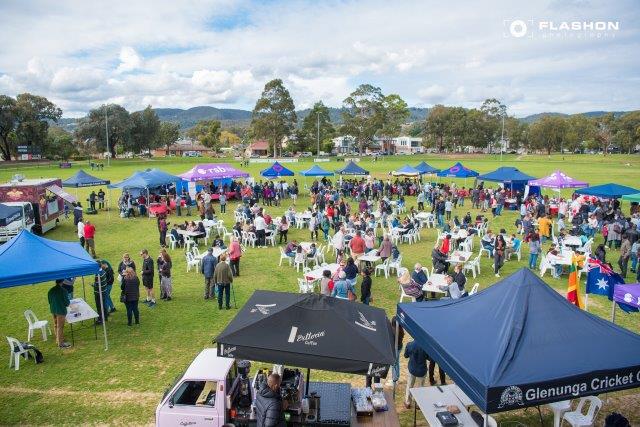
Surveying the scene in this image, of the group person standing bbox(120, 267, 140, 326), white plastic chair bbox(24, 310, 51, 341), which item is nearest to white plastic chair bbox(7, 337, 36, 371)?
white plastic chair bbox(24, 310, 51, 341)

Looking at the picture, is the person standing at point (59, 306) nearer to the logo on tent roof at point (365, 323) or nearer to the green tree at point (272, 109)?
the logo on tent roof at point (365, 323)

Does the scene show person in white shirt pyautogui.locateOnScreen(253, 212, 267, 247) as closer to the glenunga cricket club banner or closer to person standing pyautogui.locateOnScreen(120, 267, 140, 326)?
person standing pyautogui.locateOnScreen(120, 267, 140, 326)

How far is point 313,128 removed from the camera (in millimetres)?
94188

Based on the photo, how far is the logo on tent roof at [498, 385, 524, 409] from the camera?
14.1 feet

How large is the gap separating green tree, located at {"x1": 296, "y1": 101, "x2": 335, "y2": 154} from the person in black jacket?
292 feet

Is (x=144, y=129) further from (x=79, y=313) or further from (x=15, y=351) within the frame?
(x=15, y=351)

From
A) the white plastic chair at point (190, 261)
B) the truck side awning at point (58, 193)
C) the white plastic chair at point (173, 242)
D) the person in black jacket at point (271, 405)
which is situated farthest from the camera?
the truck side awning at point (58, 193)

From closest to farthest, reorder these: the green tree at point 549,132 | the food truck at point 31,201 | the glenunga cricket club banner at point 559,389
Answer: the glenunga cricket club banner at point 559,389 < the food truck at point 31,201 < the green tree at point 549,132

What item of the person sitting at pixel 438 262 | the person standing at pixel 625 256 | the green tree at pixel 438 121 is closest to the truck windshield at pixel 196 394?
the person sitting at pixel 438 262

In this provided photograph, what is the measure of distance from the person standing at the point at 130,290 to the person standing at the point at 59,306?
3.62 feet

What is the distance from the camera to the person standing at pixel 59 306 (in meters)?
8.70

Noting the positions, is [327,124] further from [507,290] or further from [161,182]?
[507,290]

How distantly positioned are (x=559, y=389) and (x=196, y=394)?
4.27m

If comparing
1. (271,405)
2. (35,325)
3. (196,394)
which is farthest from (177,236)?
(271,405)
